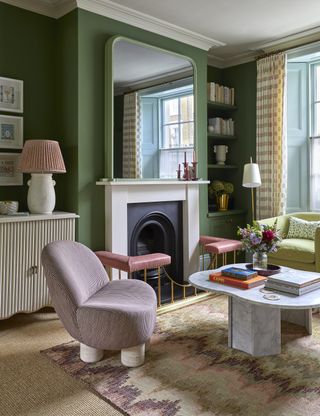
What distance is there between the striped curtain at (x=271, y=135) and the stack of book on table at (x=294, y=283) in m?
2.17

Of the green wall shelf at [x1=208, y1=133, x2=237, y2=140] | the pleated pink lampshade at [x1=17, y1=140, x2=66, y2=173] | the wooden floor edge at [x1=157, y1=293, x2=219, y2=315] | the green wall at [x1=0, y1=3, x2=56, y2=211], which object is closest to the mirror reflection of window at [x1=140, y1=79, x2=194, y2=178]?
the green wall shelf at [x1=208, y1=133, x2=237, y2=140]

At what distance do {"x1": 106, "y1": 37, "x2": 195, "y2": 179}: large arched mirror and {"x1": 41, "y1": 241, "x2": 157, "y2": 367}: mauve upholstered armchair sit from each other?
1345 millimetres

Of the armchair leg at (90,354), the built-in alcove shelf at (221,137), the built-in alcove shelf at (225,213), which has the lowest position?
the armchair leg at (90,354)

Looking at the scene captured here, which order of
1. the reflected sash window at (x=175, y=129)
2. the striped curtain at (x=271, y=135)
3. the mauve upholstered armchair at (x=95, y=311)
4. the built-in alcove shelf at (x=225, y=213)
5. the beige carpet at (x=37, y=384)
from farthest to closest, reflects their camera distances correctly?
the built-in alcove shelf at (x=225, y=213) → the striped curtain at (x=271, y=135) → the reflected sash window at (x=175, y=129) → the mauve upholstered armchair at (x=95, y=311) → the beige carpet at (x=37, y=384)

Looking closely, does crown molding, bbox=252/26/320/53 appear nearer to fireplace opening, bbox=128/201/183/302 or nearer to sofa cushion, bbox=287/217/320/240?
sofa cushion, bbox=287/217/320/240

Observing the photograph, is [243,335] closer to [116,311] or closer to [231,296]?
[231,296]

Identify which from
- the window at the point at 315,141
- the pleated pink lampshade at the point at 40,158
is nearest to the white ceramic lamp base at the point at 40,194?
the pleated pink lampshade at the point at 40,158

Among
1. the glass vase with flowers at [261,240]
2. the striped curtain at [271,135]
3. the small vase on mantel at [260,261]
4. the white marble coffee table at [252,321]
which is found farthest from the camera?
the striped curtain at [271,135]

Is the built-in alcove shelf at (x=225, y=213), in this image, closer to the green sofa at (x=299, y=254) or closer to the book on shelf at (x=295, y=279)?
the green sofa at (x=299, y=254)

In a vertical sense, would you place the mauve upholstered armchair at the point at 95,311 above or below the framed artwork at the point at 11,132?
below

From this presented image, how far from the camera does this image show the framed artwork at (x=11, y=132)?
3.56 metres

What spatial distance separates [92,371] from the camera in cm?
245

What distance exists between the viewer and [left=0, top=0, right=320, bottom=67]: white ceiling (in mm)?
3711

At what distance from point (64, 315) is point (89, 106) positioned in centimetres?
202
